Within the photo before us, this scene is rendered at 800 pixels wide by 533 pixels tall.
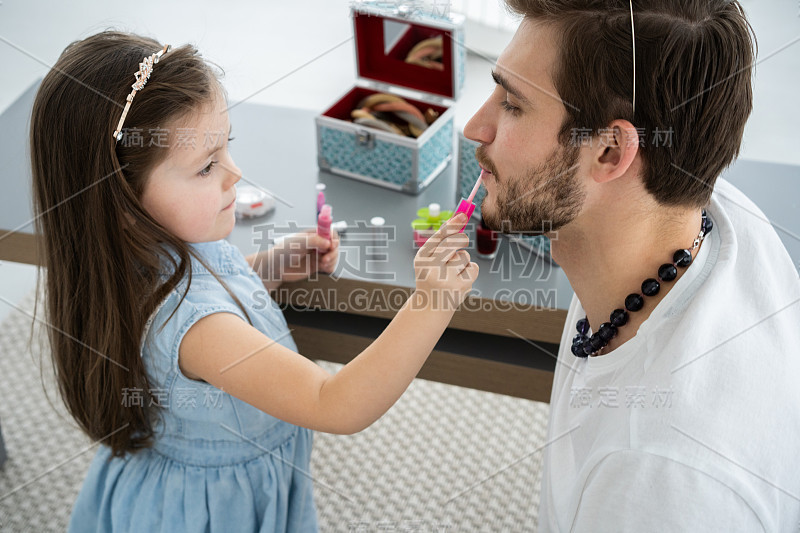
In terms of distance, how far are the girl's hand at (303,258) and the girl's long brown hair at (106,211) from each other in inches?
10.5

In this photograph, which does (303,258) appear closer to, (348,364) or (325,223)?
(325,223)

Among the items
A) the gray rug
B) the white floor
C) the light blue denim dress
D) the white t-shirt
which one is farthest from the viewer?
the white floor

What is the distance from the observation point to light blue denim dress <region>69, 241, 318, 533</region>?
1.27 metres

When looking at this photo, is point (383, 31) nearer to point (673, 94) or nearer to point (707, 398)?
point (673, 94)

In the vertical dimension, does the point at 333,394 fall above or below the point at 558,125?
below

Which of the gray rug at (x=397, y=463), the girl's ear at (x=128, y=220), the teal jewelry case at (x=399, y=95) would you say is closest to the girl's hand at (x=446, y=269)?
the girl's ear at (x=128, y=220)

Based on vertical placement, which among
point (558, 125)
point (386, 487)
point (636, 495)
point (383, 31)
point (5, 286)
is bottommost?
point (386, 487)

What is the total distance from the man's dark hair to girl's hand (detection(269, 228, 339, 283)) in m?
0.60

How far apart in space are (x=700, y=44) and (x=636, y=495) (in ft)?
1.78

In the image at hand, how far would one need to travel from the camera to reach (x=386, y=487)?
6.36 ft

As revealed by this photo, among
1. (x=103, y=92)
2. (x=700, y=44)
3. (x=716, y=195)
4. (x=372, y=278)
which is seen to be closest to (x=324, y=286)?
(x=372, y=278)

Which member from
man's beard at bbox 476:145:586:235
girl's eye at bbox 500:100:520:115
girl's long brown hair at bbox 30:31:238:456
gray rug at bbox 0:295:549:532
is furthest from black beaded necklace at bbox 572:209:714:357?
gray rug at bbox 0:295:549:532

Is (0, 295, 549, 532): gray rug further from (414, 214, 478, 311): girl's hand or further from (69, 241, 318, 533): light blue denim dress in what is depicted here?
(414, 214, 478, 311): girl's hand

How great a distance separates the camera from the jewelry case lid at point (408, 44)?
179 centimetres
